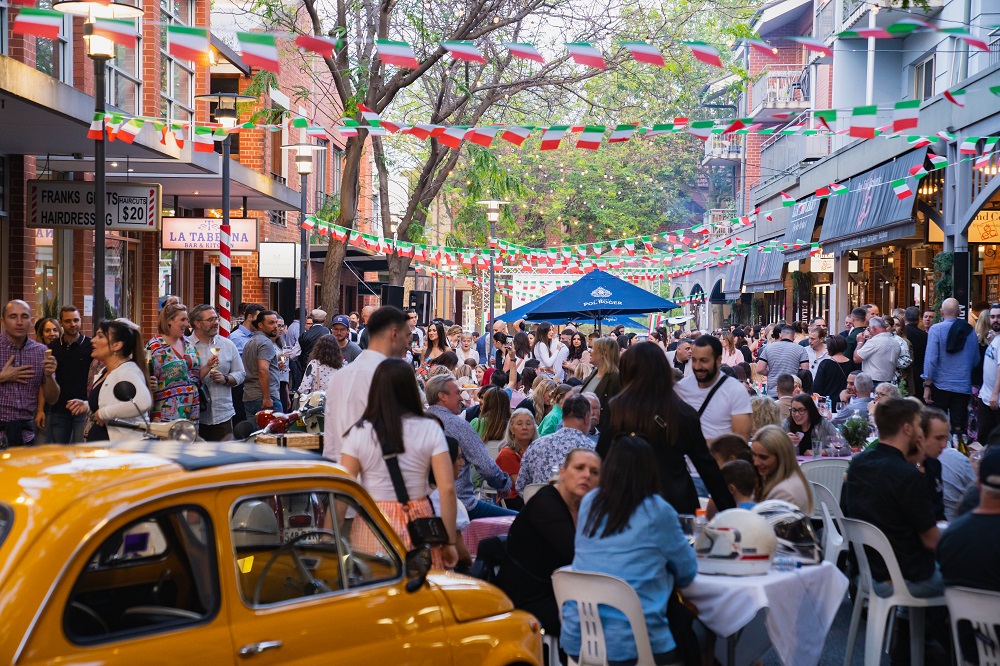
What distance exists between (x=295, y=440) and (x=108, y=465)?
5.10m

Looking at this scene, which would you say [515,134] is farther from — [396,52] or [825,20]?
[825,20]

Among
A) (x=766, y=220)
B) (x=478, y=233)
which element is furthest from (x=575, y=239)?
(x=478, y=233)

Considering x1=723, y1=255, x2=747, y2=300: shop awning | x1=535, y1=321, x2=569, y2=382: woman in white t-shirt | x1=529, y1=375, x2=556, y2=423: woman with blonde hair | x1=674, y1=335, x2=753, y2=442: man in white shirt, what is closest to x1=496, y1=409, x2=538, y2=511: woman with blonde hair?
x1=674, y1=335, x2=753, y2=442: man in white shirt

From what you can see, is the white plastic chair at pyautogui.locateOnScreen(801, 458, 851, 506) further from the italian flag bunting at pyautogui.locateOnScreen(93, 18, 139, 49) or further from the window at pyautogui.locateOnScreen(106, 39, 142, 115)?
the window at pyautogui.locateOnScreen(106, 39, 142, 115)

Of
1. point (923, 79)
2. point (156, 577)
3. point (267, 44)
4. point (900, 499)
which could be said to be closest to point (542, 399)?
point (267, 44)

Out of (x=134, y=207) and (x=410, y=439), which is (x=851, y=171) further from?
(x=410, y=439)

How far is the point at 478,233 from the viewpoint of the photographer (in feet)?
101

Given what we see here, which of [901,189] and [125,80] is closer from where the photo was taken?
[125,80]

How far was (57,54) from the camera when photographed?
16.8 metres

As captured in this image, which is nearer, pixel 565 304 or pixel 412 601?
pixel 412 601

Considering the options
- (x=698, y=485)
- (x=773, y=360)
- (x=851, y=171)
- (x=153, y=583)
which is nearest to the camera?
(x=153, y=583)

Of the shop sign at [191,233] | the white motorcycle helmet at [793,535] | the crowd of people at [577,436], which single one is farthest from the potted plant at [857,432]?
the shop sign at [191,233]

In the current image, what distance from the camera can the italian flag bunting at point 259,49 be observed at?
401 inches

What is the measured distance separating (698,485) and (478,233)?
2182 centimetres
